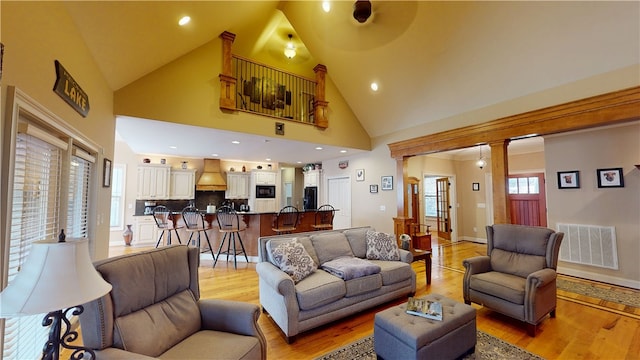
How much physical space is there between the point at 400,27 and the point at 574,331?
440 cm

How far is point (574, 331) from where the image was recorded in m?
2.60

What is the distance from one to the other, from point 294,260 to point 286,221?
2.75 meters

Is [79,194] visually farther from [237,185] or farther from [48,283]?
[237,185]

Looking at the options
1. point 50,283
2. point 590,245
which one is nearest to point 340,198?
point 590,245

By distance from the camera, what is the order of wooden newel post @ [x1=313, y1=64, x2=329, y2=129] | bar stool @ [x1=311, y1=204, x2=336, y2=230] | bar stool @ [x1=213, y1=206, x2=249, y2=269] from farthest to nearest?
bar stool @ [x1=311, y1=204, x2=336, y2=230], wooden newel post @ [x1=313, y1=64, x2=329, y2=129], bar stool @ [x1=213, y1=206, x2=249, y2=269]

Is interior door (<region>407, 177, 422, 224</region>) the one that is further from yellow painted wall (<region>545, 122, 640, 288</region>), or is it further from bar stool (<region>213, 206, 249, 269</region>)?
bar stool (<region>213, 206, 249, 269</region>)

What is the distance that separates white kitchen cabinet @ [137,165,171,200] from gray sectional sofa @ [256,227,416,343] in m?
5.58

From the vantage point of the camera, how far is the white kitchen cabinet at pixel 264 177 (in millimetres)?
8406

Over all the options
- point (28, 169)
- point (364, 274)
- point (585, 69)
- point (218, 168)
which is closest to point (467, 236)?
point (585, 69)

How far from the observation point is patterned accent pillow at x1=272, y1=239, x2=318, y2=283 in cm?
268

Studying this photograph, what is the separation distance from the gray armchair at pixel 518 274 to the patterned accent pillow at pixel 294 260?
1976 mm

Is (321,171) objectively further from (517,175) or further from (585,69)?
(585,69)

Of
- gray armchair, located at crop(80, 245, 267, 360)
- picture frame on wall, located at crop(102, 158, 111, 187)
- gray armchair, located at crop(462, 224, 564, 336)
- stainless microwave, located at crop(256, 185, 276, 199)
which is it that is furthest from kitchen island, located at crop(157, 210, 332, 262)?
gray armchair, located at crop(462, 224, 564, 336)

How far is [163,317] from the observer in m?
1.67
